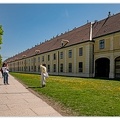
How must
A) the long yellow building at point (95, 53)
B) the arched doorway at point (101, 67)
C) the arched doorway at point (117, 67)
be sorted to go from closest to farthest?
the arched doorway at point (117, 67)
the long yellow building at point (95, 53)
the arched doorway at point (101, 67)

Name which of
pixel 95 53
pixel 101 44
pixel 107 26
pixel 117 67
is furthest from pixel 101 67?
pixel 107 26

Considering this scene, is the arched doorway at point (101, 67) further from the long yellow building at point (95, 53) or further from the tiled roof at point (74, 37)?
the tiled roof at point (74, 37)

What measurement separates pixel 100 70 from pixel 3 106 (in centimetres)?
2645

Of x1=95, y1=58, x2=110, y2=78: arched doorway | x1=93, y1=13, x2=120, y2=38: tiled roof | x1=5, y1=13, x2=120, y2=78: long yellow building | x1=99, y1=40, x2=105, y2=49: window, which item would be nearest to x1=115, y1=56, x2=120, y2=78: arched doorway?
x1=5, y1=13, x2=120, y2=78: long yellow building

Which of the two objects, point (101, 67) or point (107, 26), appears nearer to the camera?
point (107, 26)

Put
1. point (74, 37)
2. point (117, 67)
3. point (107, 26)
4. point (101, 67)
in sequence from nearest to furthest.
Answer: point (117, 67) < point (107, 26) < point (101, 67) < point (74, 37)

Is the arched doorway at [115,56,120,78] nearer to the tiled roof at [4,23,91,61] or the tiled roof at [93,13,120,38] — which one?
the tiled roof at [93,13,120,38]

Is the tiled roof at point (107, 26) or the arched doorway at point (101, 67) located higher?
the tiled roof at point (107, 26)

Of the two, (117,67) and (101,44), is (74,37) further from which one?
(117,67)

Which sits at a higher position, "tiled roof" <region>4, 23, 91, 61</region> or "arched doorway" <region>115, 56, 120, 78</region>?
"tiled roof" <region>4, 23, 91, 61</region>

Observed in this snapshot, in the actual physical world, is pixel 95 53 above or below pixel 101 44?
below

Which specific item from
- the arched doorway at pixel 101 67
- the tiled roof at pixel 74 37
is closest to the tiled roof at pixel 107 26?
the tiled roof at pixel 74 37

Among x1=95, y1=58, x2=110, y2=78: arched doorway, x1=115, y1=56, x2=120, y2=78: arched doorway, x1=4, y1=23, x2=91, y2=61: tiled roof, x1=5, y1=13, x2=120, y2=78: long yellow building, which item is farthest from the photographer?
x1=4, y1=23, x2=91, y2=61: tiled roof

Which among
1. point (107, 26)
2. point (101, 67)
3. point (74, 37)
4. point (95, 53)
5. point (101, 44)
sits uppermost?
point (107, 26)
